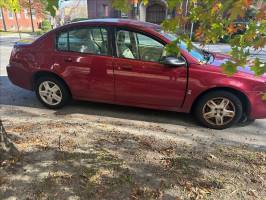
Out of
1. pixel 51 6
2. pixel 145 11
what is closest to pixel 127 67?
pixel 51 6

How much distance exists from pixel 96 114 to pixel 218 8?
127 inches

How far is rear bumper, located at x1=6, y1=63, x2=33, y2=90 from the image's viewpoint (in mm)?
5352

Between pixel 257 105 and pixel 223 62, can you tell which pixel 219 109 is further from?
pixel 223 62

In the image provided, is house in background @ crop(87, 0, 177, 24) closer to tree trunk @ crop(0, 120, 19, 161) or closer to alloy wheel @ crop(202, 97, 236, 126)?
alloy wheel @ crop(202, 97, 236, 126)

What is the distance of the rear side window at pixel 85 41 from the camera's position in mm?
4887

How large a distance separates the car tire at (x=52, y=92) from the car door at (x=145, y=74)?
3.29 ft

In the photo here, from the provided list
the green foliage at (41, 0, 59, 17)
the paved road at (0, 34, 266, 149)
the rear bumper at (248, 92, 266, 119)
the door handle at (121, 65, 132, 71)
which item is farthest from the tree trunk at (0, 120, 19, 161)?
the rear bumper at (248, 92, 266, 119)

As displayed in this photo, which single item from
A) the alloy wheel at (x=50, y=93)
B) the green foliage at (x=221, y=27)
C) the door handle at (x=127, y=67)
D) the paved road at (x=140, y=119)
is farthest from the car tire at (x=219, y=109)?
the alloy wheel at (x=50, y=93)

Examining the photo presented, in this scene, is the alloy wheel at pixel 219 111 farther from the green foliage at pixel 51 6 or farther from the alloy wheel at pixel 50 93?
the green foliage at pixel 51 6

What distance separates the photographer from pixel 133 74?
472 cm

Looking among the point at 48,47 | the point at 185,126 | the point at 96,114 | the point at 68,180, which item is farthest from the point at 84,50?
the point at 68,180

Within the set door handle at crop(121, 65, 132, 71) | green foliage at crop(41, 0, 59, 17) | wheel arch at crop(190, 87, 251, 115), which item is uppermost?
green foliage at crop(41, 0, 59, 17)

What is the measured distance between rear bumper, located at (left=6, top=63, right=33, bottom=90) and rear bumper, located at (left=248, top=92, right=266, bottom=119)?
374cm

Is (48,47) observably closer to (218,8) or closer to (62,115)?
(62,115)
